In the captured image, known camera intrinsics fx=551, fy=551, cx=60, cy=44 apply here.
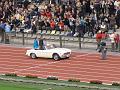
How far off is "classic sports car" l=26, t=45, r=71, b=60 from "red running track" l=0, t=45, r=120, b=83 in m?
0.33

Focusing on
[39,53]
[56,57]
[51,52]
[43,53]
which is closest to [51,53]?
[51,52]

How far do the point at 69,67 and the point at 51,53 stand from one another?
2.98 metres

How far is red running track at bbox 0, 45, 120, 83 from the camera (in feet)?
112

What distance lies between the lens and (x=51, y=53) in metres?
38.9

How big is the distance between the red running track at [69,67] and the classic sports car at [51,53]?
333 mm

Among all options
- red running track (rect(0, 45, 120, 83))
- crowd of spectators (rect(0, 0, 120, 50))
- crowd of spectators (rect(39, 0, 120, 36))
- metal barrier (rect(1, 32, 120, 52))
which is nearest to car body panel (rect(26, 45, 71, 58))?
red running track (rect(0, 45, 120, 83))

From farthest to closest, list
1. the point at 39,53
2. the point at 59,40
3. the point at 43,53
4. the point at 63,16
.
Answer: the point at 63,16 → the point at 59,40 → the point at 39,53 → the point at 43,53

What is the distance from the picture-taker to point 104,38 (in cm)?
4038

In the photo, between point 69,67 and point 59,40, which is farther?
point 59,40

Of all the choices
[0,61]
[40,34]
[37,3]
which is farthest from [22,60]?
[37,3]

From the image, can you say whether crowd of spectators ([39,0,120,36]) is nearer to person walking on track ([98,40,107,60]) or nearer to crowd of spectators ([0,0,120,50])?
crowd of spectators ([0,0,120,50])

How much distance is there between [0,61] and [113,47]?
322 inches

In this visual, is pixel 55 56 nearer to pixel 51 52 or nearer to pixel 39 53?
pixel 51 52

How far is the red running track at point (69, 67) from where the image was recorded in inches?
1341
